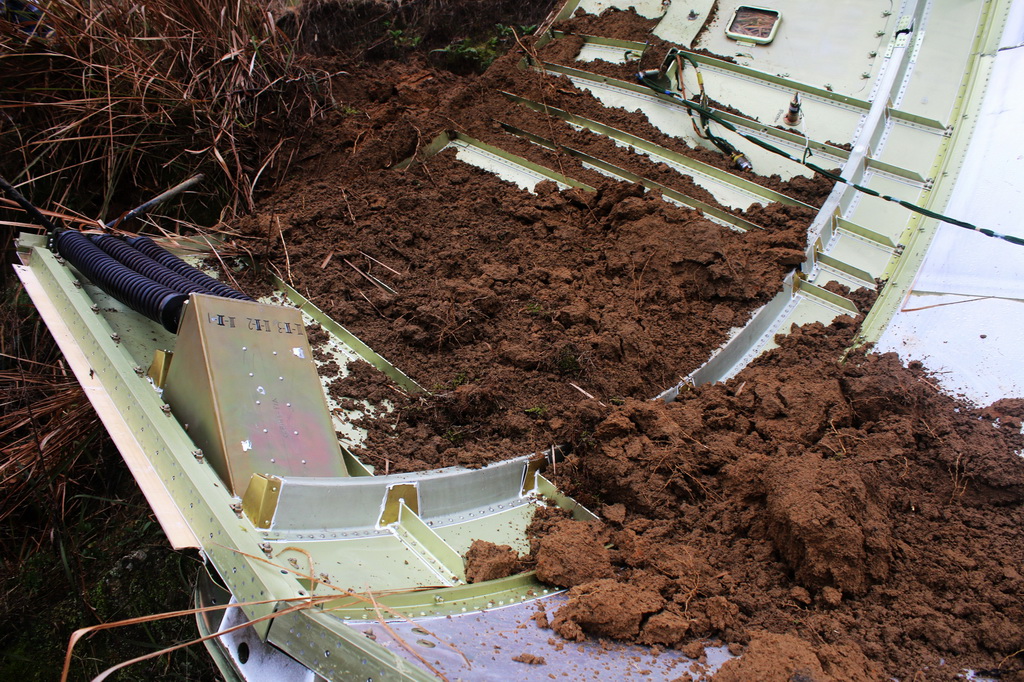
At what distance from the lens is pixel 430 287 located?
3.01 metres

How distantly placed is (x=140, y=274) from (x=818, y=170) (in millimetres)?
2953

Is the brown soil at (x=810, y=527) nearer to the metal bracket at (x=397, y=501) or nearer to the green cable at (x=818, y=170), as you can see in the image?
the metal bracket at (x=397, y=501)

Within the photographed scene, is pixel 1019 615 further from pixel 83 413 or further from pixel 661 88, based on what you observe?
pixel 83 413

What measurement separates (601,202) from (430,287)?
97 centimetres

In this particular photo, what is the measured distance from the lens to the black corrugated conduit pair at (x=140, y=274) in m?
2.28

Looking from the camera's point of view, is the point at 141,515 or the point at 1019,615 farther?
the point at 141,515

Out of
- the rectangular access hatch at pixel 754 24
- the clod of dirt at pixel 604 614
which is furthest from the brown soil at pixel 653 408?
the rectangular access hatch at pixel 754 24

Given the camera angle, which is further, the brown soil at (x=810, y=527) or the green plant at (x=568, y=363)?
the green plant at (x=568, y=363)

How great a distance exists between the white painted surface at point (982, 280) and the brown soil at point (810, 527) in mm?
157

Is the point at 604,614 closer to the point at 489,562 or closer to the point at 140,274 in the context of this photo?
the point at 489,562

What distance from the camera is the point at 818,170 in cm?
335

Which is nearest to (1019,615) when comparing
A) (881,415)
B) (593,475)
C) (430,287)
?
(881,415)

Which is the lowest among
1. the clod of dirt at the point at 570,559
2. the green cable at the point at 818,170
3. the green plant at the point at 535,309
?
the clod of dirt at the point at 570,559

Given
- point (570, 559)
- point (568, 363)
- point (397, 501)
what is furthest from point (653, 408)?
point (397, 501)
